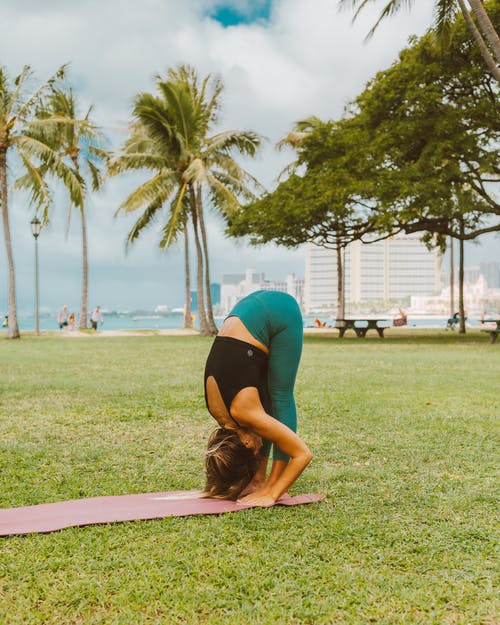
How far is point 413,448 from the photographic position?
497 centimetres

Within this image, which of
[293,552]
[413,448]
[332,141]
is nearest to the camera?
[293,552]

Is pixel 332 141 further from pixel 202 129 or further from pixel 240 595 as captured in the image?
pixel 240 595

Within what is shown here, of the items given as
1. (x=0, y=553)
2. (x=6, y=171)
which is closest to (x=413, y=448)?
(x=0, y=553)

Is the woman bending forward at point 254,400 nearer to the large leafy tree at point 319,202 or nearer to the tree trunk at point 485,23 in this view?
the tree trunk at point 485,23

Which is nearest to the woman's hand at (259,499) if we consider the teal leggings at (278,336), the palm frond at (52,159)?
the teal leggings at (278,336)

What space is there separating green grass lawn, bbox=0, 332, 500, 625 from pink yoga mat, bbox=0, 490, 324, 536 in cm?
9

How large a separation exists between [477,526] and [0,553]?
2.37 metres

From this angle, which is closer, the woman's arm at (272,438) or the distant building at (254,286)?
the woman's arm at (272,438)

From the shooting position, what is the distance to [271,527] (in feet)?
10.4

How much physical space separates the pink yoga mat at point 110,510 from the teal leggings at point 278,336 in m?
0.45

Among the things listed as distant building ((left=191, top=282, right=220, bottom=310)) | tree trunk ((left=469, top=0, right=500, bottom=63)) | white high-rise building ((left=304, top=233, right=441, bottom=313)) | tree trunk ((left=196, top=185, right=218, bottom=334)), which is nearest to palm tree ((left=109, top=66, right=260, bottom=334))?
tree trunk ((left=196, top=185, right=218, bottom=334))

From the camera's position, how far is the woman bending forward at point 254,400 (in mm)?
3430

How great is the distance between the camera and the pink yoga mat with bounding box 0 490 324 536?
3209 millimetres

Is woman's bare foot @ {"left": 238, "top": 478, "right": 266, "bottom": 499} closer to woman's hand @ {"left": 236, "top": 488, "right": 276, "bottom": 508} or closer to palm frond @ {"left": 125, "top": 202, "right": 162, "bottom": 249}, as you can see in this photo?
woman's hand @ {"left": 236, "top": 488, "right": 276, "bottom": 508}
